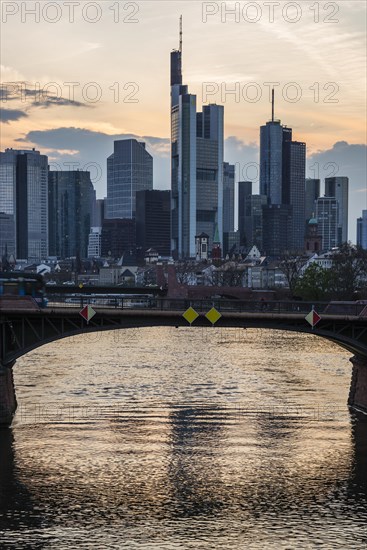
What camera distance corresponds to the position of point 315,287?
160 meters

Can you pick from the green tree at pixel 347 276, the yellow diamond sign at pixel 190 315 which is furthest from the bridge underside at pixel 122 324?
the green tree at pixel 347 276

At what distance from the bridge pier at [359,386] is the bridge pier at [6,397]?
25721 mm

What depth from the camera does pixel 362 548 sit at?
4156 cm

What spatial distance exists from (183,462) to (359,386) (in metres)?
21.7

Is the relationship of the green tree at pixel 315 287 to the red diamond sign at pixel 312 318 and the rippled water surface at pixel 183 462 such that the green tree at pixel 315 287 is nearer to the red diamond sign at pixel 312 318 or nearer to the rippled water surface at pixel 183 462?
the rippled water surface at pixel 183 462

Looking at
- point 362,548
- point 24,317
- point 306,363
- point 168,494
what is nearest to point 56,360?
point 306,363

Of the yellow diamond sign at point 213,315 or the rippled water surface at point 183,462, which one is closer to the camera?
the rippled water surface at point 183,462

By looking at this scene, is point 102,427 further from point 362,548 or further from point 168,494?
point 362,548

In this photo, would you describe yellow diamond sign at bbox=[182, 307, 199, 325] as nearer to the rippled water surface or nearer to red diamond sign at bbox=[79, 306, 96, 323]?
red diamond sign at bbox=[79, 306, 96, 323]

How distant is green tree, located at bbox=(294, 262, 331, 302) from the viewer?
158000 mm

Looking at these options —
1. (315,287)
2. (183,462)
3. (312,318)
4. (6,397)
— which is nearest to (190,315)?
(312,318)

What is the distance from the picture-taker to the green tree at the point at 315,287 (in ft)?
518

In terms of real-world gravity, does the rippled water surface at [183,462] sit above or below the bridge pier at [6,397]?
below

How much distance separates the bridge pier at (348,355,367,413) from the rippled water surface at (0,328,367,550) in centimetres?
110
